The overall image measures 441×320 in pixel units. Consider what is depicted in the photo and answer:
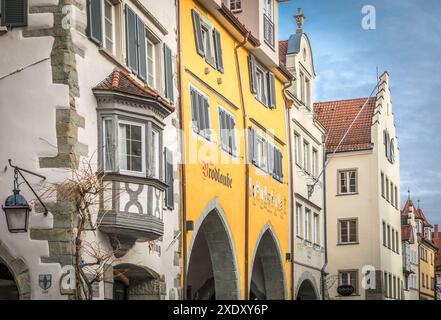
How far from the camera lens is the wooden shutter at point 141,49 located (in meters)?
22.1

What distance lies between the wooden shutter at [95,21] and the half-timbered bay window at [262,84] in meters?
13.0

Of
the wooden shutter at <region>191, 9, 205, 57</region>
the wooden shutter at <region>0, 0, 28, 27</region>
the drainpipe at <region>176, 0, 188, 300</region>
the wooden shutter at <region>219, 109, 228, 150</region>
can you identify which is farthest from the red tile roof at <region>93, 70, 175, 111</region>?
the wooden shutter at <region>219, 109, 228, 150</region>

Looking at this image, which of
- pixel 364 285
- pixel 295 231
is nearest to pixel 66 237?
pixel 295 231

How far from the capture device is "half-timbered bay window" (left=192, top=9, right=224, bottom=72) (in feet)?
89.4

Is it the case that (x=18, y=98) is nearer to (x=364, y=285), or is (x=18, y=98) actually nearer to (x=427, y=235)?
(x=364, y=285)

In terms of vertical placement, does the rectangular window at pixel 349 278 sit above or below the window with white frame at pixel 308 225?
below

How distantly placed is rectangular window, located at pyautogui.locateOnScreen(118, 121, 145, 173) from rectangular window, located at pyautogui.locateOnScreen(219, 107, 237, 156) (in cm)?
864

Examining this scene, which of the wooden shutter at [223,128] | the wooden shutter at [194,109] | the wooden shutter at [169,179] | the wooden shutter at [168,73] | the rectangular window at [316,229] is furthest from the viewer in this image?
the rectangular window at [316,229]

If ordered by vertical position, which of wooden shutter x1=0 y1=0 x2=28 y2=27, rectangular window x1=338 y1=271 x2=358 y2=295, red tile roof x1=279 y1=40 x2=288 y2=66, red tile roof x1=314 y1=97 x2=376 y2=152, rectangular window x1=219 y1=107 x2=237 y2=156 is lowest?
rectangular window x1=338 y1=271 x2=358 y2=295

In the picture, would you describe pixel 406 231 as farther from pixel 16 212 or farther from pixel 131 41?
pixel 16 212

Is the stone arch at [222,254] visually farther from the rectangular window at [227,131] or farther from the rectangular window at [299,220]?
the rectangular window at [299,220]

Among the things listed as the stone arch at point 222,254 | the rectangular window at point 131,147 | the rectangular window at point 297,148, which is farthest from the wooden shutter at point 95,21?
the rectangular window at point 297,148

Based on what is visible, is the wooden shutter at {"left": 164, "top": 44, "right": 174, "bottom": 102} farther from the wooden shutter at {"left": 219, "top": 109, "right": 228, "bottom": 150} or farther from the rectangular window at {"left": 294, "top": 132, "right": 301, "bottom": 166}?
the rectangular window at {"left": 294, "top": 132, "right": 301, "bottom": 166}
